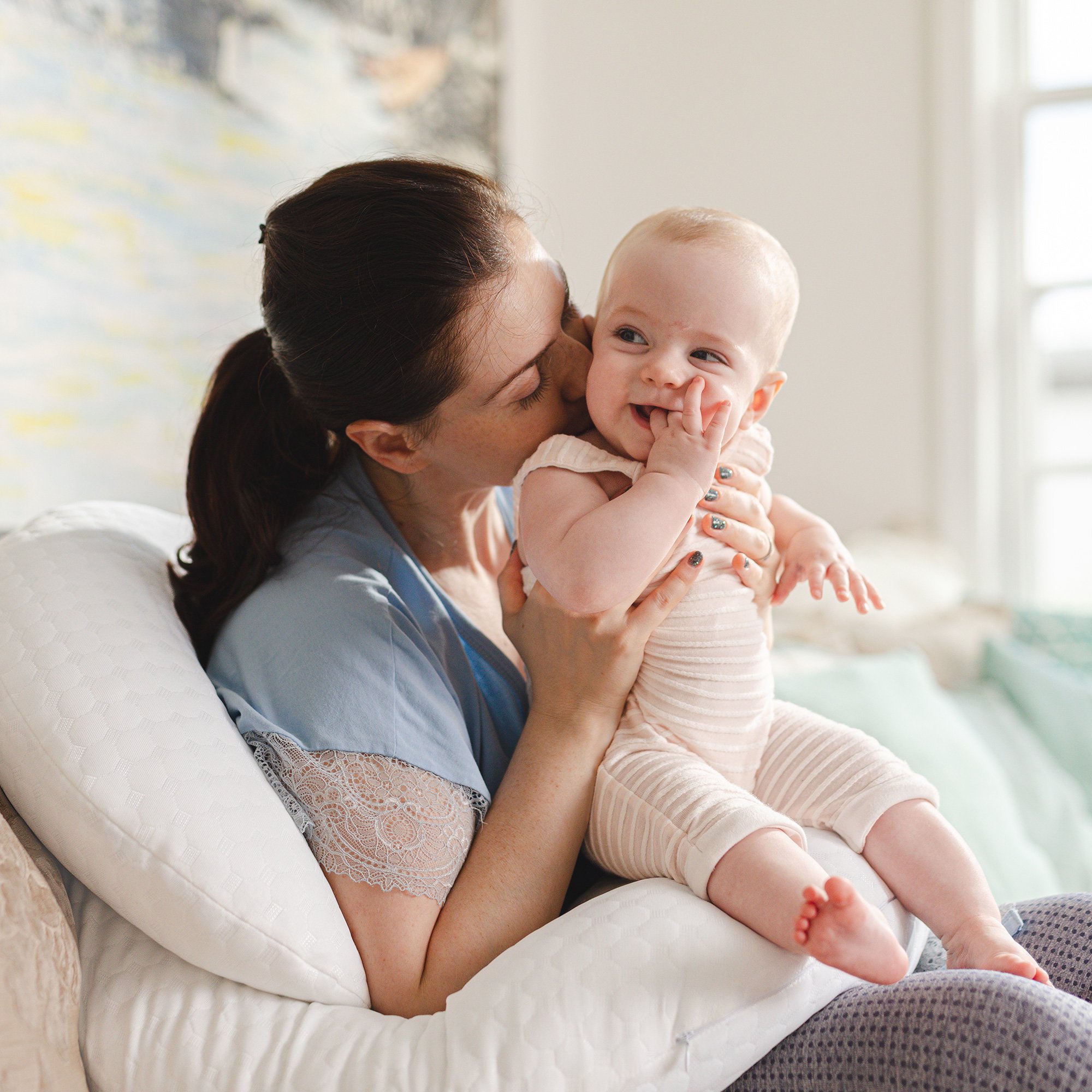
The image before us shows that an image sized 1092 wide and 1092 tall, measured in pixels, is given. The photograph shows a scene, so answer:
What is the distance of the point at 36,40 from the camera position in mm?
2002

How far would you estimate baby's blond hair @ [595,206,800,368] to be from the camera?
1075mm

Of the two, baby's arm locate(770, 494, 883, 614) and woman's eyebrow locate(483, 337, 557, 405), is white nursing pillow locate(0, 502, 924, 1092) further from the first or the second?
woman's eyebrow locate(483, 337, 557, 405)

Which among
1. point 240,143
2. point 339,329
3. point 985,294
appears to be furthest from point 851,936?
point 985,294

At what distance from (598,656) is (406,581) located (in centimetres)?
25

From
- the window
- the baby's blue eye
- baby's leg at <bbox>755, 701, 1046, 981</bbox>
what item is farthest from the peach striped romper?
the window

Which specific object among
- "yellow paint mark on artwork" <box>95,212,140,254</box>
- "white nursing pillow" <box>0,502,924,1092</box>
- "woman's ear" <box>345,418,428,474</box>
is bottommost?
"white nursing pillow" <box>0,502,924,1092</box>

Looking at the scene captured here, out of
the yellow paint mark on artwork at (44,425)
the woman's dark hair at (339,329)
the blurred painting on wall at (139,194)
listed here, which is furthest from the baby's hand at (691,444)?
the yellow paint mark on artwork at (44,425)

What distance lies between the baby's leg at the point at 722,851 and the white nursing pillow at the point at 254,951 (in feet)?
0.10

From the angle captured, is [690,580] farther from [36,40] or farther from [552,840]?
[36,40]

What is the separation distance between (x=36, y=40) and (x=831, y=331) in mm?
2333

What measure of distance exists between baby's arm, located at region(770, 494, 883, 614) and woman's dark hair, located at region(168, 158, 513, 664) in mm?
440

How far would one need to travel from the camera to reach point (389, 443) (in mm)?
1169

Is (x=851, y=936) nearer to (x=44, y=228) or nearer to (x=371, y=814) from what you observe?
(x=371, y=814)

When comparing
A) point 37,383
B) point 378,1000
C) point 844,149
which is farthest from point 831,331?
point 378,1000
